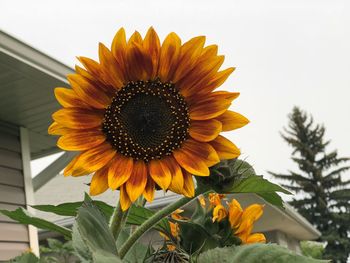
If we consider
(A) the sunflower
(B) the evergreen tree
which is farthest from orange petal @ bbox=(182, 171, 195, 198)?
(B) the evergreen tree

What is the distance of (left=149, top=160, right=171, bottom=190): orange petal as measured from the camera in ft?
2.53

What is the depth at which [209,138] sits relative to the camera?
793mm

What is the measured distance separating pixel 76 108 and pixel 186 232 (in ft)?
0.84

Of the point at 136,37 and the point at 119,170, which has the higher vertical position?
the point at 136,37

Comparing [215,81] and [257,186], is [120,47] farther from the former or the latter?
[257,186]

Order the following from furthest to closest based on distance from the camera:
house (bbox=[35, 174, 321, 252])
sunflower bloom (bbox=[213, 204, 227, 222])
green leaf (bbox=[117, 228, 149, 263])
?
1. house (bbox=[35, 174, 321, 252])
2. sunflower bloom (bbox=[213, 204, 227, 222])
3. green leaf (bbox=[117, 228, 149, 263])

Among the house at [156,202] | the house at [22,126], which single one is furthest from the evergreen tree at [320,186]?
the house at [22,126]

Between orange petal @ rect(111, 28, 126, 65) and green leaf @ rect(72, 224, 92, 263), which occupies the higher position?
orange petal @ rect(111, 28, 126, 65)

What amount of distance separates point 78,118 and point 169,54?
0.16 meters

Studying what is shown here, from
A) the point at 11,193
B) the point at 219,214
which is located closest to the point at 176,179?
the point at 219,214

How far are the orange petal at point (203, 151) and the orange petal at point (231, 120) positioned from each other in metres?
0.04

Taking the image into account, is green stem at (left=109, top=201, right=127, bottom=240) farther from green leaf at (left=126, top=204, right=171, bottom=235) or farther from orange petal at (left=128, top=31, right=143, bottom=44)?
orange petal at (left=128, top=31, right=143, bottom=44)

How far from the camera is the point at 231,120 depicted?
80 cm

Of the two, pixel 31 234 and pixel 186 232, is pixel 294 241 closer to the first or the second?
pixel 31 234
